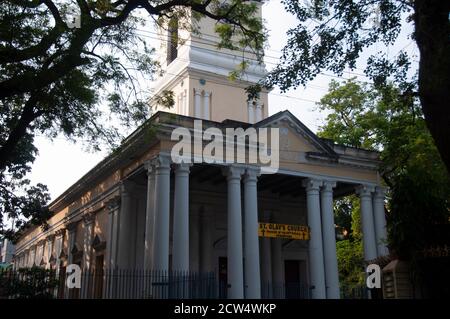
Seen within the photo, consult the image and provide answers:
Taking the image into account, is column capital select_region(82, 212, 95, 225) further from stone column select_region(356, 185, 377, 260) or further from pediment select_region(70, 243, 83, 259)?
stone column select_region(356, 185, 377, 260)

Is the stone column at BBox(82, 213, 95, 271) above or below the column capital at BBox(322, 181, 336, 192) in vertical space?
below

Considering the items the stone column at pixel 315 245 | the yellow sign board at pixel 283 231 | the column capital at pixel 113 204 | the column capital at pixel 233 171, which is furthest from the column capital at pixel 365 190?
the column capital at pixel 113 204

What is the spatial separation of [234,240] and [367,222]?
644cm

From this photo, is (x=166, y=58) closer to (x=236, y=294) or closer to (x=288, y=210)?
(x=288, y=210)

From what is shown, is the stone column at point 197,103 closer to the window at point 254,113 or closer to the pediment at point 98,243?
the window at point 254,113

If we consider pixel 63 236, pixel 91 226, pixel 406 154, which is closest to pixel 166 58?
pixel 91 226

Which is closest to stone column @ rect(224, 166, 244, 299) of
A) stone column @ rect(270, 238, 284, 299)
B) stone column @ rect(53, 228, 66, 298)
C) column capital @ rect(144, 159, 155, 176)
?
column capital @ rect(144, 159, 155, 176)

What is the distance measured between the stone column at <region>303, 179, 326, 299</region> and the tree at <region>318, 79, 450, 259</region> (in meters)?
2.94

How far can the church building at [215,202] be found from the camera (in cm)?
1662

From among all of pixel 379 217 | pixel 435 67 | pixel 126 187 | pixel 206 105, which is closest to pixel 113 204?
pixel 126 187

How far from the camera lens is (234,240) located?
1706cm

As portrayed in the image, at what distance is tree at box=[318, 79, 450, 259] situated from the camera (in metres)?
12.6

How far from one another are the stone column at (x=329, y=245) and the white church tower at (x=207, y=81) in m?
6.78
